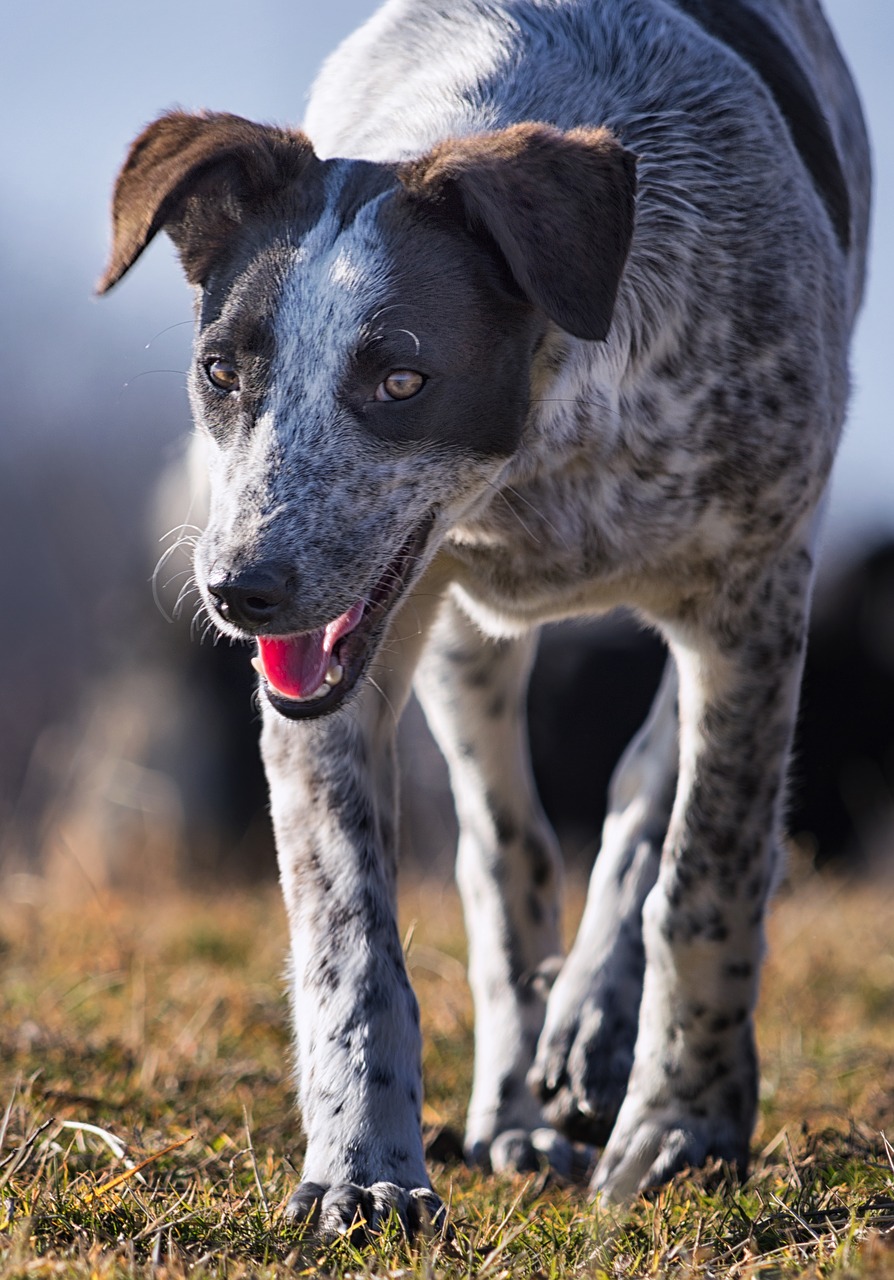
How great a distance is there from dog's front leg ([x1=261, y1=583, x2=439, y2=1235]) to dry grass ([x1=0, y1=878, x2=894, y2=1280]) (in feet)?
0.36

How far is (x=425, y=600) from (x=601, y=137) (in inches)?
40.1

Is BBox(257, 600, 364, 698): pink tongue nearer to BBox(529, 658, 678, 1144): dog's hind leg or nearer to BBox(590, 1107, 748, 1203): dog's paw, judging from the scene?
BBox(590, 1107, 748, 1203): dog's paw

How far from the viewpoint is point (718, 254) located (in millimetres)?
3193

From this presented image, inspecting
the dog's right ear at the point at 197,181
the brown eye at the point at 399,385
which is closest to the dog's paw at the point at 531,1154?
the brown eye at the point at 399,385

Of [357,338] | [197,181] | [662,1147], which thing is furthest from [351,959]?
[197,181]

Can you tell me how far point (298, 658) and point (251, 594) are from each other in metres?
0.27

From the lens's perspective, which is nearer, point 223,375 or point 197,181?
point 223,375

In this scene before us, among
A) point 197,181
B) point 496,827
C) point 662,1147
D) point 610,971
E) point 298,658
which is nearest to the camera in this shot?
point 298,658

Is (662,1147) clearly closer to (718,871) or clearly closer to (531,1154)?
(531,1154)

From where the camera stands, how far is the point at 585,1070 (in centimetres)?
357

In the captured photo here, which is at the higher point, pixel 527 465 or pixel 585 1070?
pixel 527 465

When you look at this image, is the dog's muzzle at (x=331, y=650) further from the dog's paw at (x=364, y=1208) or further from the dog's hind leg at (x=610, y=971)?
the dog's hind leg at (x=610, y=971)

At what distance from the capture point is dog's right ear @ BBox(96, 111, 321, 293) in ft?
9.48

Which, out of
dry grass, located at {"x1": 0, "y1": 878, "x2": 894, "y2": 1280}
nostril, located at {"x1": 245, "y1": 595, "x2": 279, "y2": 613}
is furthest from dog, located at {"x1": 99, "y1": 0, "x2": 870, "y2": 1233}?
dry grass, located at {"x1": 0, "y1": 878, "x2": 894, "y2": 1280}
